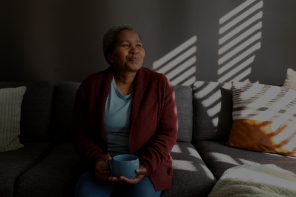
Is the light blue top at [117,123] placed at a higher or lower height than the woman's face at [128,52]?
lower

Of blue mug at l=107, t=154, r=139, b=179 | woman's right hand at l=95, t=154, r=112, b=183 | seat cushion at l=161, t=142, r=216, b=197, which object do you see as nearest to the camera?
blue mug at l=107, t=154, r=139, b=179

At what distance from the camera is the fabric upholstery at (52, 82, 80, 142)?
1692 mm

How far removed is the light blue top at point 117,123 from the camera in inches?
45.2

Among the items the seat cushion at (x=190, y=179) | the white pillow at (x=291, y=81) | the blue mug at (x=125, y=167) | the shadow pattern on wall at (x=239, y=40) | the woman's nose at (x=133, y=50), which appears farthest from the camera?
the shadow pattern on wall at (x=239, y=40)

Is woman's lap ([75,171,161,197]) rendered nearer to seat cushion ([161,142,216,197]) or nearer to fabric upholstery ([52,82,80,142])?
seat cushion ([161,142,216,197])

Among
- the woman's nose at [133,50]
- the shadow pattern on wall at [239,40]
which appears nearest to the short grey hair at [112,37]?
the woman's nose at [133,50]

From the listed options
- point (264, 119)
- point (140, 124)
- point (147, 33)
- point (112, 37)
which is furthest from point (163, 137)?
point (147, 33)

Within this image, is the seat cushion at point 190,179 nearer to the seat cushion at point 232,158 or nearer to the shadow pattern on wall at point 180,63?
the seat cushion at point 232,158

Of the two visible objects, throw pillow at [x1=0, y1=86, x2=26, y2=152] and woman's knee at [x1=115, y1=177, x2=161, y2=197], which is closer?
woman's knee at [x1=115, y1=177, x2=161, y2=197]

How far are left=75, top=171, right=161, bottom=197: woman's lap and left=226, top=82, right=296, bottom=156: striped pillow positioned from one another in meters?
0.80

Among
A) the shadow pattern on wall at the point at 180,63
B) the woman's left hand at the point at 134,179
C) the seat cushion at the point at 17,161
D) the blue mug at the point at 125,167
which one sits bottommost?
the seat cushion at the point at 17,161

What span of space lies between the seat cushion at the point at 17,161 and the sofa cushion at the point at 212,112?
115cm

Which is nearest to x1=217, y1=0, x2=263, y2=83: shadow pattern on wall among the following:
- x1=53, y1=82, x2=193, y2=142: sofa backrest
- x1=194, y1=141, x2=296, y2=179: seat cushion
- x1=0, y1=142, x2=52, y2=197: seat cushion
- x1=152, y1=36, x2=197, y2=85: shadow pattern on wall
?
x1=152, y1=36, x2=197, y2=85: shadow pattern on wall

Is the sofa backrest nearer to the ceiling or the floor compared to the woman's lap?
nearer to the ceiling
